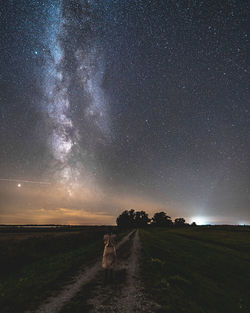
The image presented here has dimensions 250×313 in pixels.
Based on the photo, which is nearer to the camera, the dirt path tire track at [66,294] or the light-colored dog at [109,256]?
the dirt path tire track at [66,294]

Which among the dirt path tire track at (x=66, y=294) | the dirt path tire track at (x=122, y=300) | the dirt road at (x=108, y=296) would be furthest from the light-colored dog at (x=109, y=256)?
the dirt path tire track at (x=66, y=294)

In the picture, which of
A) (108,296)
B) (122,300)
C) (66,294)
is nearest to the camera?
(122,300)

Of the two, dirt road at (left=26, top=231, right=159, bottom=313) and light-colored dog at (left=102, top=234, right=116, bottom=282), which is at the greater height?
light-colored dog at (left=102, top=234, right=116, bottom=282)

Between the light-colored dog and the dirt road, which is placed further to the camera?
the light-colored dog

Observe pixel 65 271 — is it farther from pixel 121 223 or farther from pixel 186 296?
pixel 121 223

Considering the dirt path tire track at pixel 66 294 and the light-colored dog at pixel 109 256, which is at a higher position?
the light-colored dog at pixel 109 256

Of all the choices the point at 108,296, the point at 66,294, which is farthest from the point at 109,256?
the point at 66,294

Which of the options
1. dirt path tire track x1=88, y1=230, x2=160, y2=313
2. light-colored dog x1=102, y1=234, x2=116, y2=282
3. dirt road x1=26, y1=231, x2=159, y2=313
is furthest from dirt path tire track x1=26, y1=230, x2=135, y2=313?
light-colored dog x1=102, y1=234, x2=116, y2=282

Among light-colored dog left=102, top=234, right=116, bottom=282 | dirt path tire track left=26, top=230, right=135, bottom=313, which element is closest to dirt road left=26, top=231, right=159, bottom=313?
dirt path tire track left=26, top=230, right=135, bottom=313

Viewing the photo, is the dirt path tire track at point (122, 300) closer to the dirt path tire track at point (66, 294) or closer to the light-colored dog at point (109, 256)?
the light-colored dog at point (109, 256)

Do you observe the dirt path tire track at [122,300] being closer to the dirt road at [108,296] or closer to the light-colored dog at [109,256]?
the dirt road at [108,296]

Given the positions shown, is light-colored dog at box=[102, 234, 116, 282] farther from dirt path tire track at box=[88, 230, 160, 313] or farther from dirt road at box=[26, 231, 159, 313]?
dirt path tire track at box=[88, 230, 160, 313]

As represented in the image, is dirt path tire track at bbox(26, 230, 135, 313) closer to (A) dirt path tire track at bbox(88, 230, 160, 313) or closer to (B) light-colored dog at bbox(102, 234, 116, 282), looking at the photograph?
(A) dirt path tire track at bbox(88, 230, 160, 313)

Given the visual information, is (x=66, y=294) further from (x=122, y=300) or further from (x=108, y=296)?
(x=122, y=300)
